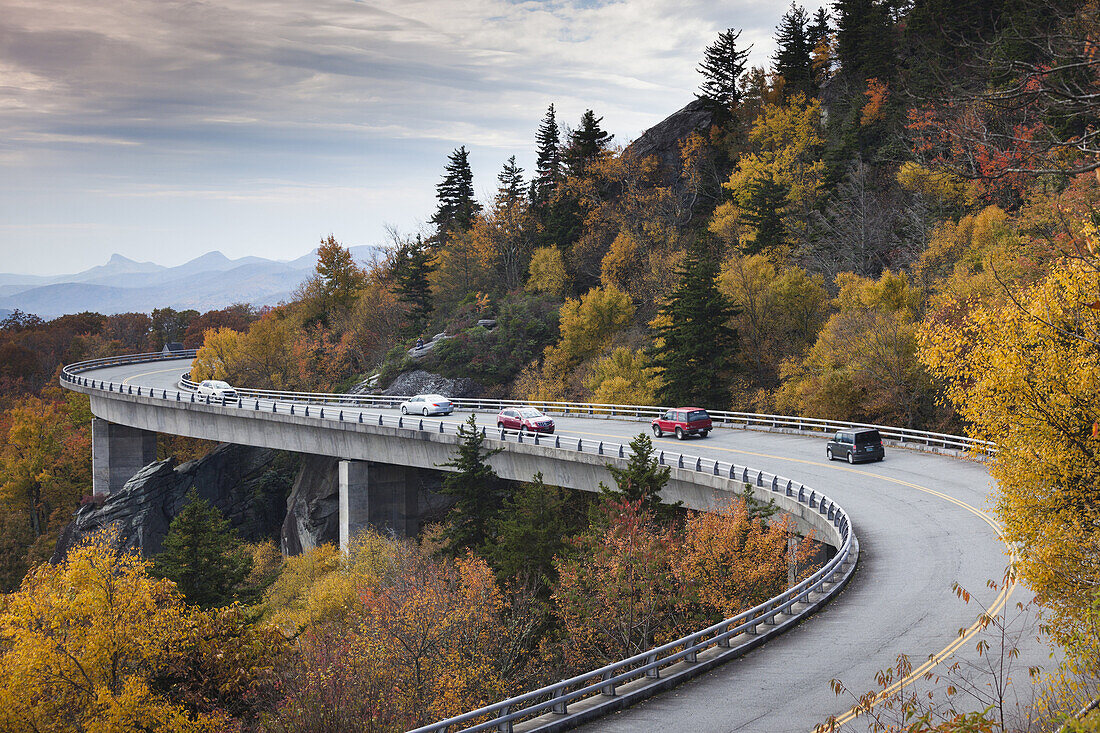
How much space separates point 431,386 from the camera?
69.1 metres

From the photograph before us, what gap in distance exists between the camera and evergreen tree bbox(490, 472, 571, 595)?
110 ft

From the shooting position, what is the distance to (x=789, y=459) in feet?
119

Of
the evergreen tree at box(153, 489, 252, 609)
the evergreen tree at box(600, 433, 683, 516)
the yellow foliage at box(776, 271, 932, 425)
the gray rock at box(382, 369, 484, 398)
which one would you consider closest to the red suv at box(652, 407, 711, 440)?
the yellow foliage at box(776, 271, 932, 425)

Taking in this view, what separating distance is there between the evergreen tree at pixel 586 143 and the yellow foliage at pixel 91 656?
244 ft

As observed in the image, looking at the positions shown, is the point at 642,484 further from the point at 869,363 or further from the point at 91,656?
the point at 869,363

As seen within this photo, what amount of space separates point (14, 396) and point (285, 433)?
237 feet

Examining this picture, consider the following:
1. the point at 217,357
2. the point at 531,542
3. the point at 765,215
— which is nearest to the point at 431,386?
the point at 217,357

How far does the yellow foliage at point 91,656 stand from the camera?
20.1 meters

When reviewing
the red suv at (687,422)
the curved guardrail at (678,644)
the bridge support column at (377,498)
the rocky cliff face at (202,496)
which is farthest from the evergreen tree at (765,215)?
the rocky cliff face at (202,496)

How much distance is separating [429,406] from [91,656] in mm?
34318

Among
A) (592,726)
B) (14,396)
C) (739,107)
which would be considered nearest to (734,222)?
(739,107)

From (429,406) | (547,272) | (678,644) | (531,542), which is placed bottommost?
(531,542)

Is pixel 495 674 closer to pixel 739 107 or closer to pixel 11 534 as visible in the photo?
pixel 11 534

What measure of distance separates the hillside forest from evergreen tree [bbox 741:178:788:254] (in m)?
0.31
